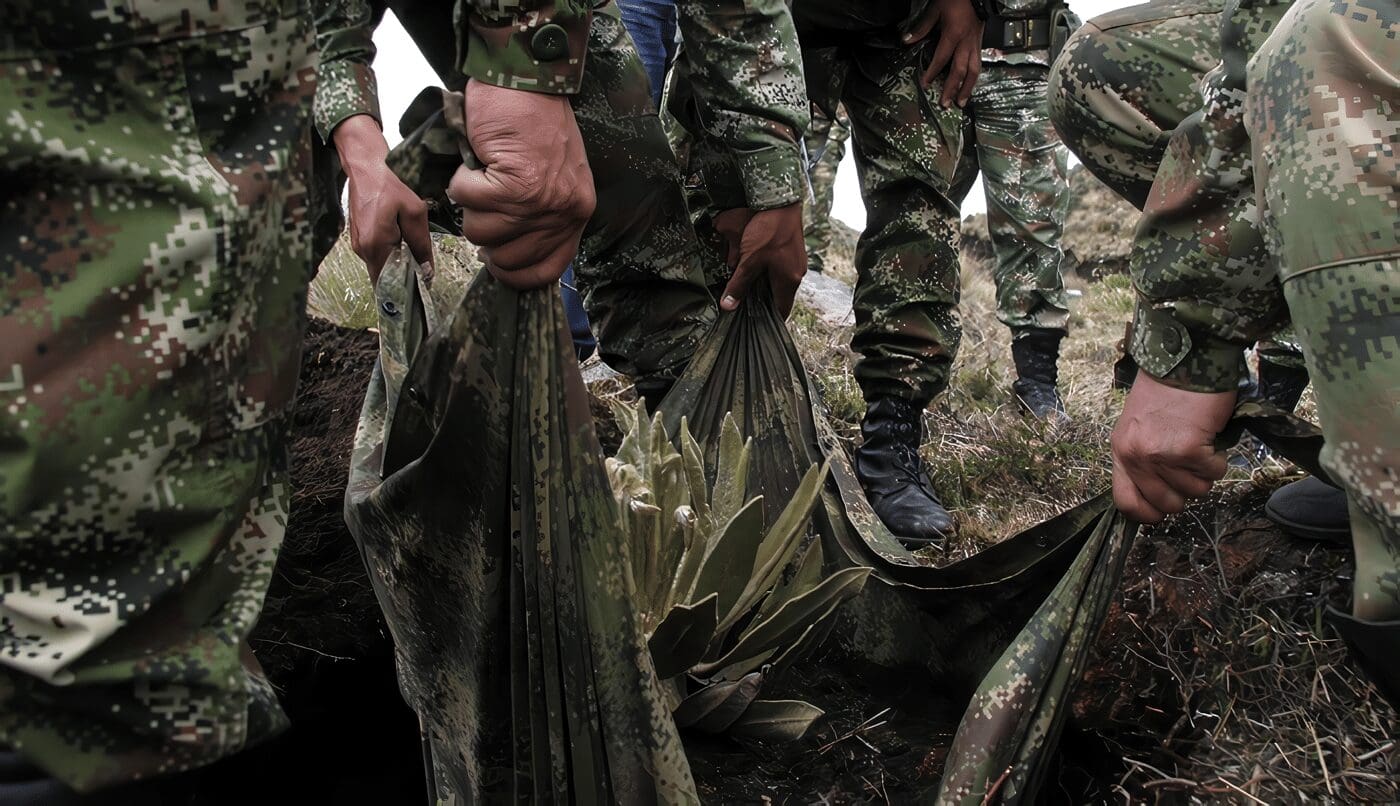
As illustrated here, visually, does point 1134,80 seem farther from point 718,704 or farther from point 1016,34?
point 718,704

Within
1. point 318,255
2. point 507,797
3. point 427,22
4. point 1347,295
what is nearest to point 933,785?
point 507,797

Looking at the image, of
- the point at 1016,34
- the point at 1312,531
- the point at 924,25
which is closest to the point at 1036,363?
the point at 1016,34

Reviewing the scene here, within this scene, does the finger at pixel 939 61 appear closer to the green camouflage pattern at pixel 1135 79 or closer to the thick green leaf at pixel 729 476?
the green camouflage pattern at pixel 1135 79

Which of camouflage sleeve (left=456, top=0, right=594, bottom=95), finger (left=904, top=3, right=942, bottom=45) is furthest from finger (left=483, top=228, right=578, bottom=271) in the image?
finger (left=904, top=3, right=942, bottom=45)

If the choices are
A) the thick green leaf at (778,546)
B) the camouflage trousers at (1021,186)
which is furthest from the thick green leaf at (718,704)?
the camouflage trousers at (1021,186)

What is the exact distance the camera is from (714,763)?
1.76 m

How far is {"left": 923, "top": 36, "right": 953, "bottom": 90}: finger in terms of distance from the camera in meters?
2.65

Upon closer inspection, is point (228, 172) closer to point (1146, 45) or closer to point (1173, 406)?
point (1173, 406)

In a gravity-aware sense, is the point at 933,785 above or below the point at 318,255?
below

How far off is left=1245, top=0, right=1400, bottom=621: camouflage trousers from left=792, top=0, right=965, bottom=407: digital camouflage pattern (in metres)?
1.42

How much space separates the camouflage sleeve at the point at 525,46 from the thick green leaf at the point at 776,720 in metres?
0.98

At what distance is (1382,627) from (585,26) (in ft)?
4.12

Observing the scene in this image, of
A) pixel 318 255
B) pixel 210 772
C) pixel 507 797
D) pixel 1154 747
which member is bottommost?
pixel 210 772

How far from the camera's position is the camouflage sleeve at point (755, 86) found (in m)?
2.24
